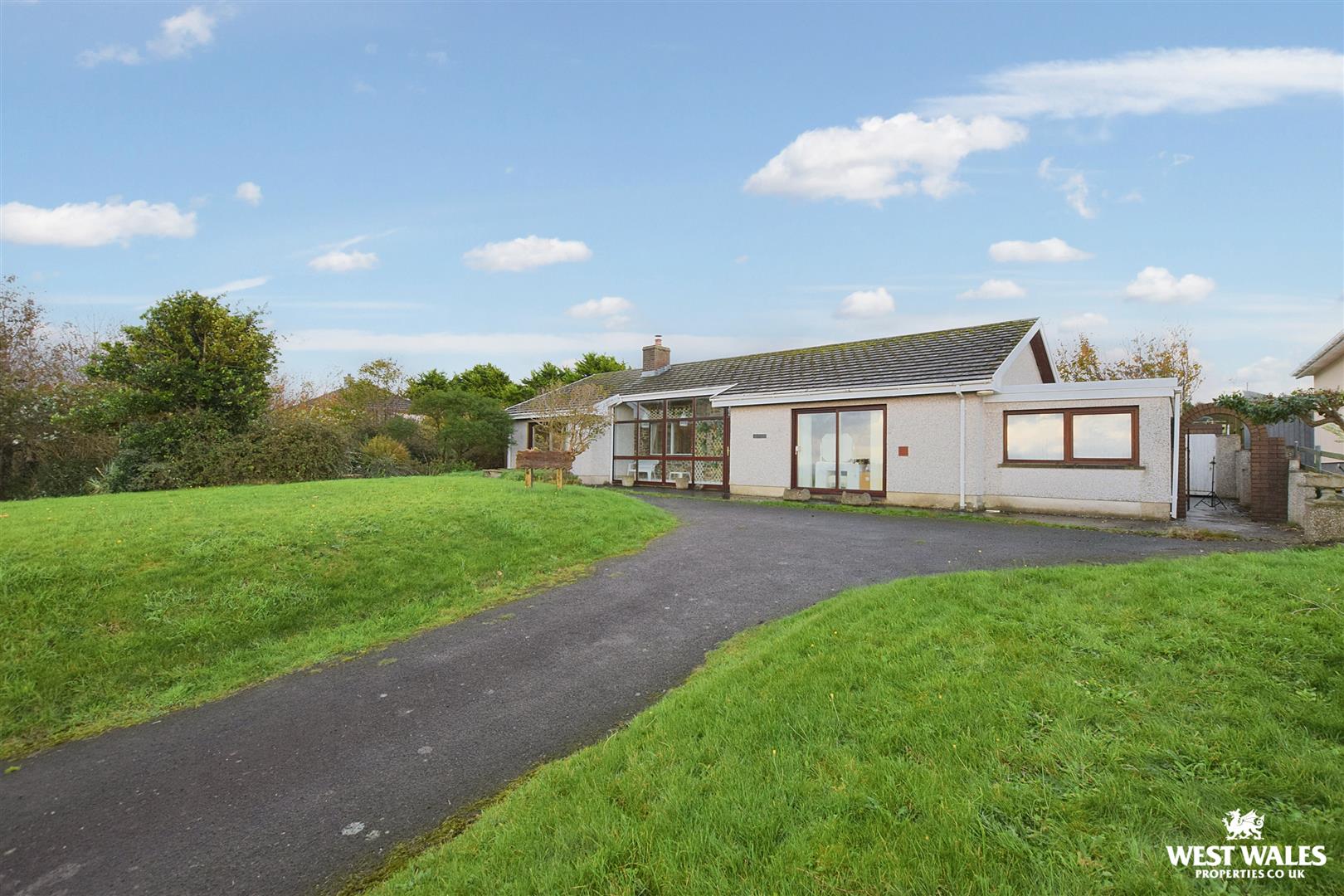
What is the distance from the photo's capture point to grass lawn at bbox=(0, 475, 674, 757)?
4.90 m

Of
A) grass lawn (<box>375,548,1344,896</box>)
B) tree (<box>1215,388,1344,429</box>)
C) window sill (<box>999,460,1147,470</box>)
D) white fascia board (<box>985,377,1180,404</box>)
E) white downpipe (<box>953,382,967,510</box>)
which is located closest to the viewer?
grass lawn (<box>375,548,1344,896</box>)

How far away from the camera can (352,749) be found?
3.86 metres

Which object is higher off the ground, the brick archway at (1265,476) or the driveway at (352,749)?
the brick archway at (1265,476)

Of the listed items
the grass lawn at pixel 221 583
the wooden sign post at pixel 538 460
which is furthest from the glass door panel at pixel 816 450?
the grass lawn at pixel 221 583

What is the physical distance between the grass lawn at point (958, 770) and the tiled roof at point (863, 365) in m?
11.9

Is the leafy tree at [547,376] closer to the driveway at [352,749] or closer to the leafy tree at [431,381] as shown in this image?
the leafy tree at [431,381]

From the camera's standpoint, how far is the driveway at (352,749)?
2900mm

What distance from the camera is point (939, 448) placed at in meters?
15.3

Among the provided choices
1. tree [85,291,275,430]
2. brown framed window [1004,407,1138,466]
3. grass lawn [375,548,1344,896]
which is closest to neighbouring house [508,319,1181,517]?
brown framed window [1004,407,1138,466]

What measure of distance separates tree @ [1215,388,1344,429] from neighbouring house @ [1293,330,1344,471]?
6.36 meters

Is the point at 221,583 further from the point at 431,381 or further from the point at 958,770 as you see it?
the point at 431,381

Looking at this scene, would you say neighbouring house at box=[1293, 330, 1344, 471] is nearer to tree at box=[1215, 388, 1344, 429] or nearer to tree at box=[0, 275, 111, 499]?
tree at box=[1215, 388, 1344, 429]

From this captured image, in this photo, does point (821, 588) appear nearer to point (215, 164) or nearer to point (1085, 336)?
point (215, 164)

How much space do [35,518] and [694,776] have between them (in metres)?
10.4
